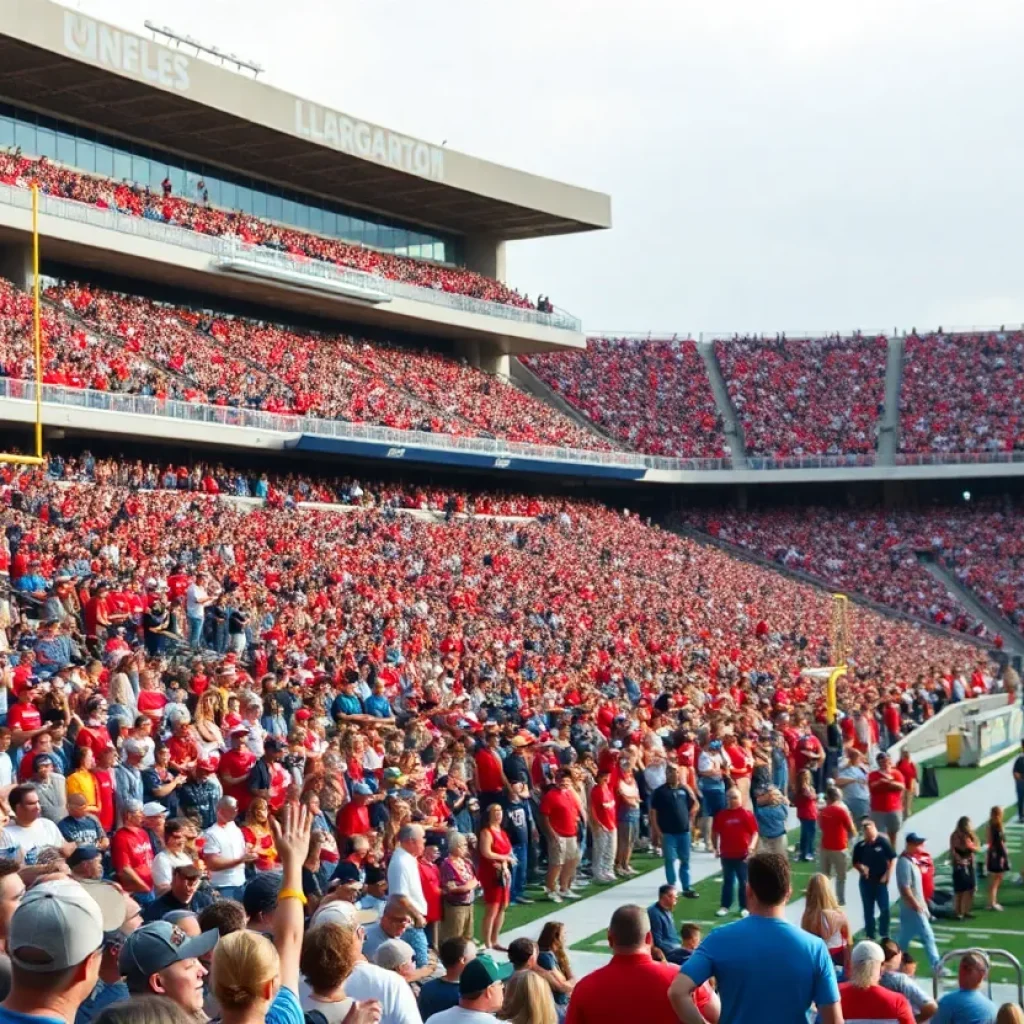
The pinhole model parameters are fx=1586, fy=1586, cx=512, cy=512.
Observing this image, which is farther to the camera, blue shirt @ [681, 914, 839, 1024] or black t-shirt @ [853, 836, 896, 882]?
black t-shirt @ [853, 836, 896, 882]

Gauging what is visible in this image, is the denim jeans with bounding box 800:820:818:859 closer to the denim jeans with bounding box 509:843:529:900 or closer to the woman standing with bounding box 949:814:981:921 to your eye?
the woman standing with bounding box 949:814:981:921

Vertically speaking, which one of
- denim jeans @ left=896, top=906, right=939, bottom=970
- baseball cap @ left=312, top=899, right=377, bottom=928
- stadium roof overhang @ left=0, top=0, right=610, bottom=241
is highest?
stadium roof overhang @ left=0, top=0, right=610, bottom=241

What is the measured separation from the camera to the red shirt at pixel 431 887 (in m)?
10.6

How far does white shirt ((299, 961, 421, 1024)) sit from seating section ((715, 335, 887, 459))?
46.0 m

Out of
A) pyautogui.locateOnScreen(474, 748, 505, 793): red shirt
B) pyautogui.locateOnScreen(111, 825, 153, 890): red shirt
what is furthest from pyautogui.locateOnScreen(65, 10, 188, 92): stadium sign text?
pyautogui.locateOnScreen(111, 825, 153, 890): red shirt

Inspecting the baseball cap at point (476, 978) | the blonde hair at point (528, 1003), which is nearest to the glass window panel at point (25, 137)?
the blonde hair at point (528, 1003)

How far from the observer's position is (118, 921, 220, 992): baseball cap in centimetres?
418

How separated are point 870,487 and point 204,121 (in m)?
25.4

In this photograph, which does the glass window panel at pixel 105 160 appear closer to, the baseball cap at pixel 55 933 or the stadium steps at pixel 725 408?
the stadium steps at pixel 725 408

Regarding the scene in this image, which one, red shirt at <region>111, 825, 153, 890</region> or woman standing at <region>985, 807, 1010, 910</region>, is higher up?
red shirt at <region>111, 825, 153, 890</region>

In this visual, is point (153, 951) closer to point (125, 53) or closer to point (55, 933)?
point (55, 933)

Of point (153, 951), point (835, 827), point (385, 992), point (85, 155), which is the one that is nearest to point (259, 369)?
point (85, 155)

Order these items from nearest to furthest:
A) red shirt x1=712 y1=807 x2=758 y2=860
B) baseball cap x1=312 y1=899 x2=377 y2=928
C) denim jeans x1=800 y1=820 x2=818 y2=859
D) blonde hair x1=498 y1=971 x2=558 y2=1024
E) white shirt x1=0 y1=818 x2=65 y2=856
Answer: baseball cap x1=312 y1=899 x2=377 y2=928 < blonde hair x1=498 y1=971 x2=558 y2=1024 < white shirt x1=0 y1=818 x2=65 y2=856 < red shirt x1=712 y1=807 x2=758 y2=860 < denim jeans x1=800 y1=820 x2=818 y2=859

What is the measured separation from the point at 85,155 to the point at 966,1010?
34.7 meters
